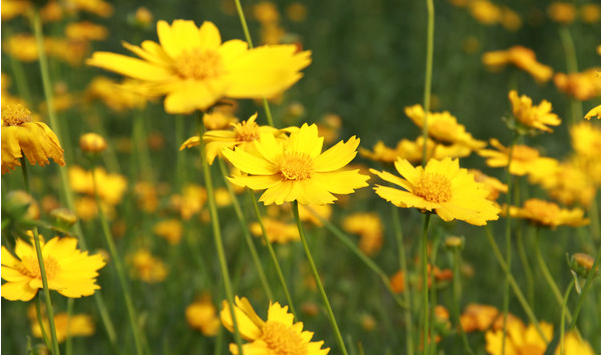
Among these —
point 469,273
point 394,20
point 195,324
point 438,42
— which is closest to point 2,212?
point 195,324

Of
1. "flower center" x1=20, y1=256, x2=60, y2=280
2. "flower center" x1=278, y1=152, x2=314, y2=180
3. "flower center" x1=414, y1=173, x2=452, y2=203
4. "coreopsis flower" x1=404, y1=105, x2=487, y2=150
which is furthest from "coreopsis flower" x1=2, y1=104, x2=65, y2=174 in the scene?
"coreopsis flower" x1=404, y1=105, x2=487, y2=150

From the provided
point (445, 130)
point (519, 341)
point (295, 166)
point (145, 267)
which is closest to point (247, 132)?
point (295, 166)

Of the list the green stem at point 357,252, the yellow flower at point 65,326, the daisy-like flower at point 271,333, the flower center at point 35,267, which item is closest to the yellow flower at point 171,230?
the yellow flower at point 65,326

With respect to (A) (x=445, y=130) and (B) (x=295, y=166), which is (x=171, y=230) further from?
(B) (x=295, y=166)

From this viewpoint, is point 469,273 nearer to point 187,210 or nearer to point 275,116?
point 187,210

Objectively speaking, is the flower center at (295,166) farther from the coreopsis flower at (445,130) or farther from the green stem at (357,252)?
the coreopsis flower at (445,130)

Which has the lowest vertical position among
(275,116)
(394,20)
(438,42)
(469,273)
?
(469,273)
